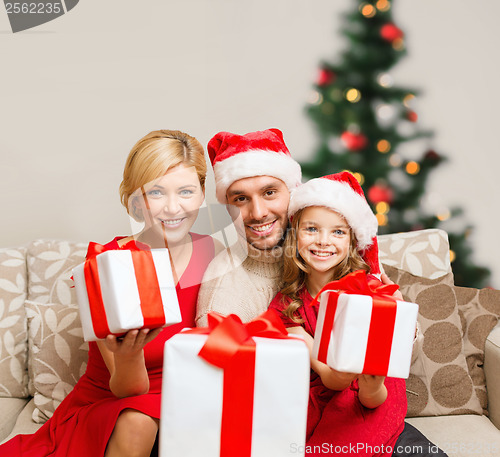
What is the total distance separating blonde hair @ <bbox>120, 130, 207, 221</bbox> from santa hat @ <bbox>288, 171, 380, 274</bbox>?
0.33m

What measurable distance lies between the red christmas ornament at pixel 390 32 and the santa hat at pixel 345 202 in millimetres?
1082

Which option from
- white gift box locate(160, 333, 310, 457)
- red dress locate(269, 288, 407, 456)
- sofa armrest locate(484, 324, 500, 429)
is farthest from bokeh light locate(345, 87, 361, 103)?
white gift box locate(160, 333, 310, 457)

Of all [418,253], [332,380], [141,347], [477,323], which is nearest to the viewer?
[141,347]

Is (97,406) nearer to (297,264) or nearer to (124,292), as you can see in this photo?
(124,292)

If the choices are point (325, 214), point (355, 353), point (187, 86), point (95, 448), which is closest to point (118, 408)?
point (95, 448)

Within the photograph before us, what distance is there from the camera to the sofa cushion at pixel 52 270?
180 centimetres

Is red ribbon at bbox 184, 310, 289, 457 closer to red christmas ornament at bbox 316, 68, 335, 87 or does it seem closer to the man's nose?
the man's nose

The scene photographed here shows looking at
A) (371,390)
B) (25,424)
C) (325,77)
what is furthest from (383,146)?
(25,424)

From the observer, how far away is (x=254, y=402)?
2.82 feet

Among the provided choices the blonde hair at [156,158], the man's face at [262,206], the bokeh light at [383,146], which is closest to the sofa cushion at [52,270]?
the blonde hair at [156,158]

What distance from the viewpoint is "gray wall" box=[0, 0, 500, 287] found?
6.72ft

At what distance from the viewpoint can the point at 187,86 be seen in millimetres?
2094

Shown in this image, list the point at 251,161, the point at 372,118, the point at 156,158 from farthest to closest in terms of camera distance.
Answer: the point at 372,118 < the point at 251,161 < the point at 156,158

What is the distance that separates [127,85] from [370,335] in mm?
1624
